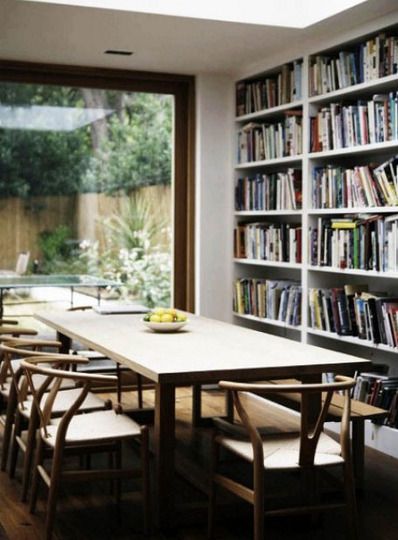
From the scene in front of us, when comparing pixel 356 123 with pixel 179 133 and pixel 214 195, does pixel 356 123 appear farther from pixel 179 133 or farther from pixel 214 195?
pixel 179 133

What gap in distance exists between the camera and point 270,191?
6957 millimetres

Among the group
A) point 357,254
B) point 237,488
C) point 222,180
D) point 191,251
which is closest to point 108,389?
point 191,251

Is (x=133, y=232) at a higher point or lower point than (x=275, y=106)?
lower

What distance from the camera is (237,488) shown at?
3639 millimetres

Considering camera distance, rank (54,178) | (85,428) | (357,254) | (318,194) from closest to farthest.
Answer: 1. (85,428)
2. (357,254)
3. (318,194)
4. (54,178)

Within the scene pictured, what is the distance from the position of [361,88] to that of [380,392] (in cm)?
186

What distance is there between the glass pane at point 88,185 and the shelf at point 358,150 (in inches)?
70.6

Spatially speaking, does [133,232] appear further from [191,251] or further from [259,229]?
[259,229]

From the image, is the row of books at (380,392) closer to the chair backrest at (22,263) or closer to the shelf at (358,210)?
the shelf at (358,210)

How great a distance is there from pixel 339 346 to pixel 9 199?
2.78 m

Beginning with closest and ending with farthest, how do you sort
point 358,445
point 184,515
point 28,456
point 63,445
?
1. point 63,445
2. point 184,515
3. point 28,456
4. point 358,445

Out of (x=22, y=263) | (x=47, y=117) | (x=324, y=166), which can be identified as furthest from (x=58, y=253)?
(x=324, y=166)

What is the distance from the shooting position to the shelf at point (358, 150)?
549 cm

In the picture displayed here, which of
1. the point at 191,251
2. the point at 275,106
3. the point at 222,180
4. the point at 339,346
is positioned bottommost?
the point at 339,346
